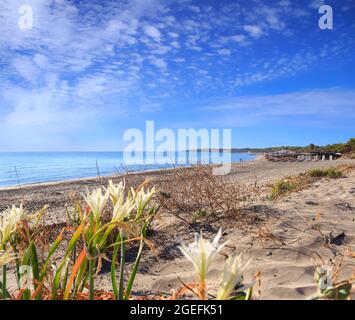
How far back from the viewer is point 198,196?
14.5 ft

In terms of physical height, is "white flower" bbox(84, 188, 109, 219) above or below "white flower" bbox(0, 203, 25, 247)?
above

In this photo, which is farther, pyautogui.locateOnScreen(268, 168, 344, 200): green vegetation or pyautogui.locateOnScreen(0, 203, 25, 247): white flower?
pyautogui.locateOnScreen(268, 168, 344, 200): green vegetation

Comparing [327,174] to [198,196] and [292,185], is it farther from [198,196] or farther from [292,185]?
[198,196]

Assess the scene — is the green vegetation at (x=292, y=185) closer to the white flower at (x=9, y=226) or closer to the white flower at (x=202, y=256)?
the white flower at (x=9, y=226)

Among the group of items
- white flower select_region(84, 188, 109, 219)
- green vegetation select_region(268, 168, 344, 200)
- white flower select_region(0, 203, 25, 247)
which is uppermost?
white flower select_region(84, 188, 109, 219)

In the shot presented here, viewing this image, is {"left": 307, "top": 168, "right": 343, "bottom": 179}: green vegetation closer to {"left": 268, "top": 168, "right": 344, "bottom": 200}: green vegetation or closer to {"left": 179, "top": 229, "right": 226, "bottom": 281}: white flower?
{"left": 268, "top": 168, "right": 344, "bottom": 200}: green vegetation

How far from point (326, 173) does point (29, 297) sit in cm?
859

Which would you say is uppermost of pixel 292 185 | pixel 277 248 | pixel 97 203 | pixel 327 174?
pixel 97 203

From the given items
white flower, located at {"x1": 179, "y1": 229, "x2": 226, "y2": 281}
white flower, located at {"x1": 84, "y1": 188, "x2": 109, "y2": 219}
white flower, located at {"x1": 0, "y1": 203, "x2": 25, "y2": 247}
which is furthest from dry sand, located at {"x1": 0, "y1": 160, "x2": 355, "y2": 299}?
white flower, located at {"x1": 179, "y1": 229, "x2": 226, "y2": 281}

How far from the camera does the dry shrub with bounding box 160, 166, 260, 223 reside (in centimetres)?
425

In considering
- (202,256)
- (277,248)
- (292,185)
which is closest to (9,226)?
(202,256)

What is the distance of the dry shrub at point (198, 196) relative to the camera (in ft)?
14.0

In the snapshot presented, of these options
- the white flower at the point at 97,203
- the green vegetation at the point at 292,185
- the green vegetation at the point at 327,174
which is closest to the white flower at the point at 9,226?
the white flower at the point at 97,203
